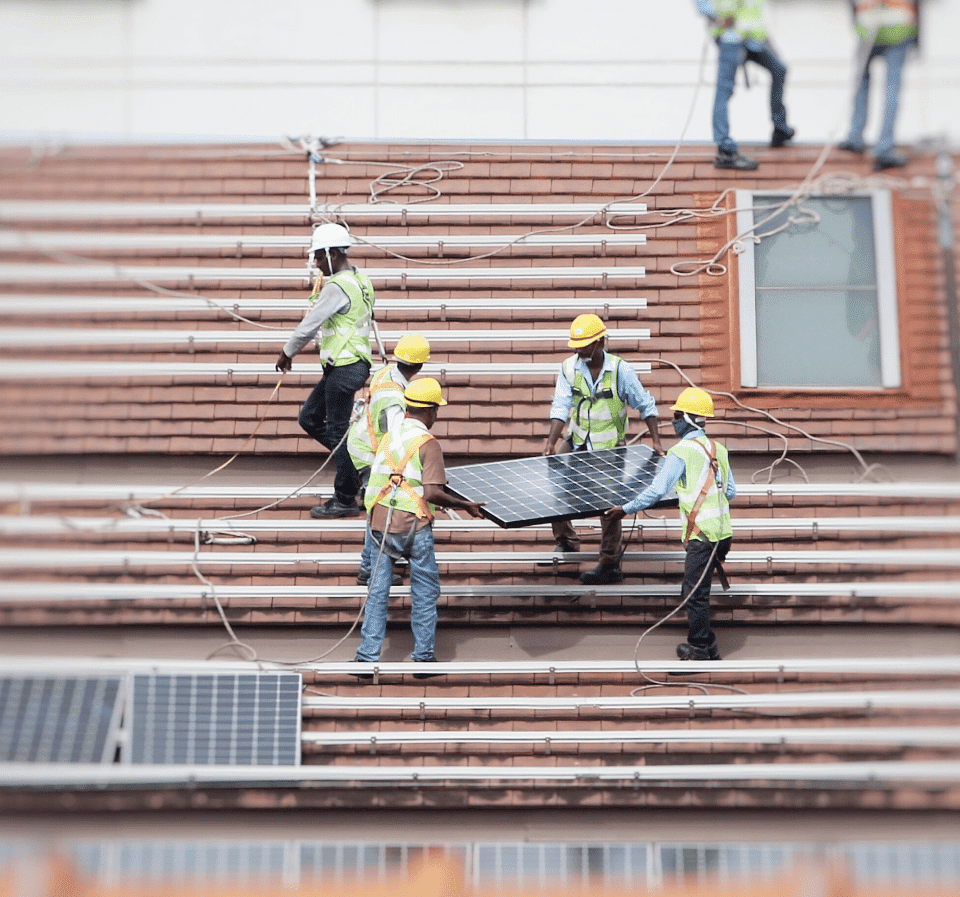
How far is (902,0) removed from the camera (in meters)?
10.1

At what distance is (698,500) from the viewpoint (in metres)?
9.35

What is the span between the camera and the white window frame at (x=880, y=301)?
10844 mm

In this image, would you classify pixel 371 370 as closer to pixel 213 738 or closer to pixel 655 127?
pixel 213 738

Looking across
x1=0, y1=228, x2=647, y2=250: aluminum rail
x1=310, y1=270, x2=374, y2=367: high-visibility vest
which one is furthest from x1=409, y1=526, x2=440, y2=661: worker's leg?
x1=0, y1=228, x2=647, y2=250: aluminum rail

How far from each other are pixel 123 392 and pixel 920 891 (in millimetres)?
7444

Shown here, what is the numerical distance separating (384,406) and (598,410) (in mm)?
1748

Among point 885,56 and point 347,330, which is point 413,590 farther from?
point 885,56

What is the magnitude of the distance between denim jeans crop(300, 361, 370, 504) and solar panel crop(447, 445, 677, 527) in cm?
99

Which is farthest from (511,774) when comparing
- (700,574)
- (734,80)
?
(734,80)

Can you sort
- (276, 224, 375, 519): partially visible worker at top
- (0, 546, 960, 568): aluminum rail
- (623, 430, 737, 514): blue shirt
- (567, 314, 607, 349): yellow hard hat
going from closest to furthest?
(623, 430, 737, 514): blue shirt < (567, 314, 607, 349): yellow hard hat < (276, 224, 375, 519): partially visible worker at top < (0, 546, 960, 568): aluminum rail

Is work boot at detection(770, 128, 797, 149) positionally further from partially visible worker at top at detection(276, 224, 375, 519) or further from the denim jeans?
the denim jeans

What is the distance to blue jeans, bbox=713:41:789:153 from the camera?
1111cm

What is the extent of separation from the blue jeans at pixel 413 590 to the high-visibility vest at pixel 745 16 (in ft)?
17.7

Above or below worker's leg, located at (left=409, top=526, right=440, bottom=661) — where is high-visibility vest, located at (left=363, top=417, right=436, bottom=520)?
above
